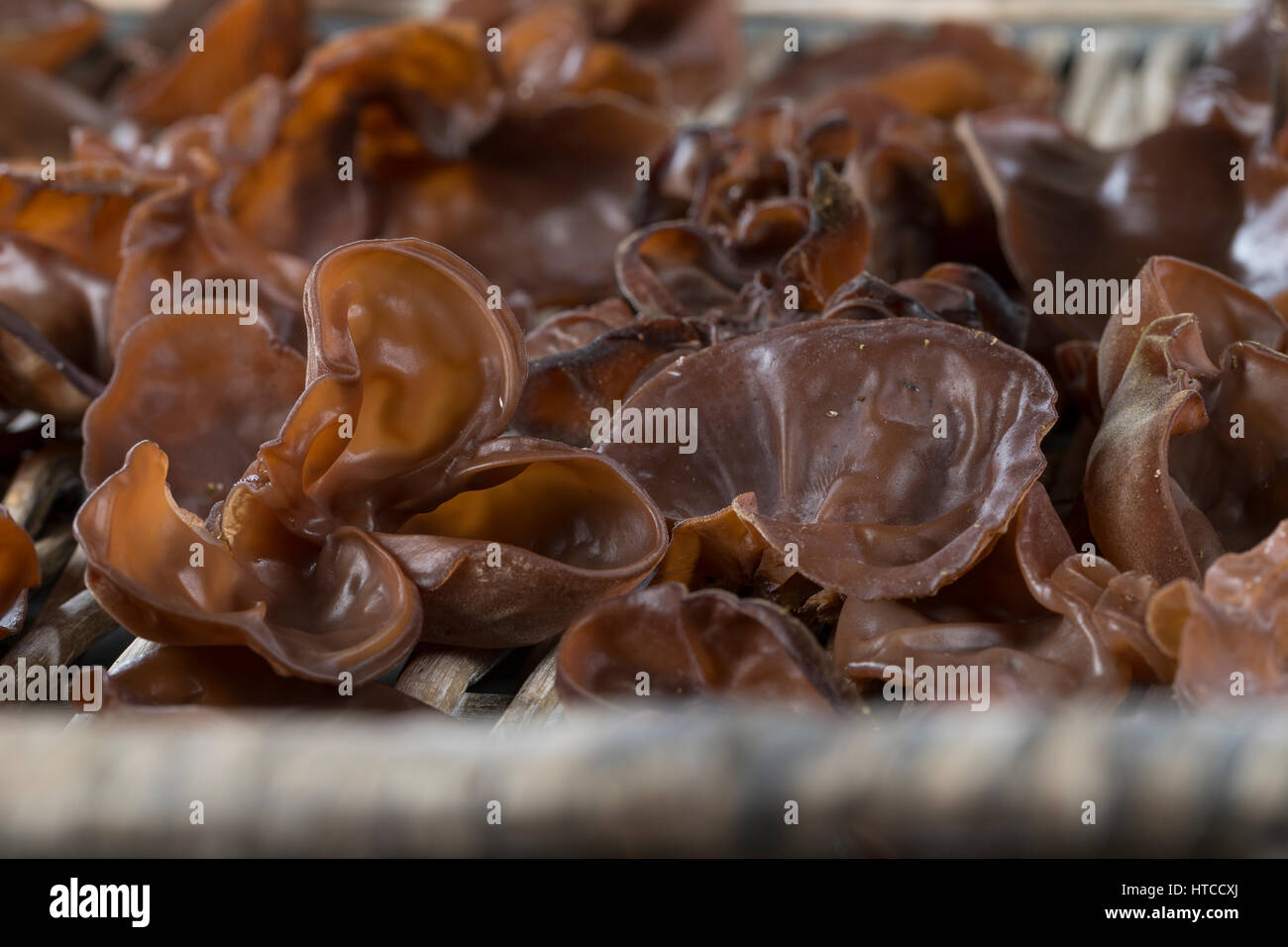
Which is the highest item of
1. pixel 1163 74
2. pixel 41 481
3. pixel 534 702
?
pixel 1163 74

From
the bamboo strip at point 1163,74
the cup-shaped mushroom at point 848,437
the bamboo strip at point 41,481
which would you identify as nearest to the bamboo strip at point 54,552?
the bamboo strip at point 41,481

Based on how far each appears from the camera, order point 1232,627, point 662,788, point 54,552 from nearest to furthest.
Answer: point 662,788 → point 1232,627 → point 54,552

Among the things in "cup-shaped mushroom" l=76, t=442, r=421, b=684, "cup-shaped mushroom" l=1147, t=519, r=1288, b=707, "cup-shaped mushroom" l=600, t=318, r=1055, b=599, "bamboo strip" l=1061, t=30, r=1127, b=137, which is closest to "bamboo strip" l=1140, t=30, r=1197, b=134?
"bamboo strip" l=1061, t=30, r=1127, b=137

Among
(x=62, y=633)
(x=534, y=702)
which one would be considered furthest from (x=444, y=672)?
(x=62, y=633)

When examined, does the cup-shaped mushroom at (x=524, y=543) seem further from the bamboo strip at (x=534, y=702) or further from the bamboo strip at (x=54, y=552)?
the bamboo strip at (x=54, y=552)

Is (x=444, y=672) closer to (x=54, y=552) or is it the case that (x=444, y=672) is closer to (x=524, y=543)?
(x=524, y=543)

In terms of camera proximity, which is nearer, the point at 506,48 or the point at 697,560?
the point at 697,560

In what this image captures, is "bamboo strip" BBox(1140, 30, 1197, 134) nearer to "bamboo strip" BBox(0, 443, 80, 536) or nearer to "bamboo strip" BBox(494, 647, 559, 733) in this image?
"bamboo strip" BBox(494, 647, 559, 733)
